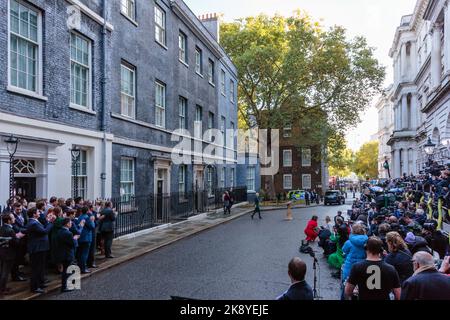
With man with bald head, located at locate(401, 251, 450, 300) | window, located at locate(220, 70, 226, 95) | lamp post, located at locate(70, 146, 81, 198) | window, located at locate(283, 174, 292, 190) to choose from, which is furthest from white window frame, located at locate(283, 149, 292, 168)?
man with bald head, located at locate(401, 251, 450, 300)

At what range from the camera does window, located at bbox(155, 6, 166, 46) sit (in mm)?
19469

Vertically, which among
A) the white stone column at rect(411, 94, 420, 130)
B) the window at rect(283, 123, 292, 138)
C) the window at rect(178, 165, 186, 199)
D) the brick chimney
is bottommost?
the window at rect(178, 165, 186, 199)

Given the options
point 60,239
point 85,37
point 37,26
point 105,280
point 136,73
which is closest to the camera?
point 60,239

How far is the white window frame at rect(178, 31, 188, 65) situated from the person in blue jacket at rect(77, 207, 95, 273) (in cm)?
1478

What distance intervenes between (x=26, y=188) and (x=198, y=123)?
49.6 feet

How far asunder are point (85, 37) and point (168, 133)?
757 cm

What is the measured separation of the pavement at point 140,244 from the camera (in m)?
8.04

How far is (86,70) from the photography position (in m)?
14.0

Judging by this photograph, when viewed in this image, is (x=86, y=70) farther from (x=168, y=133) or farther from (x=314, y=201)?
(x=314, y=201)

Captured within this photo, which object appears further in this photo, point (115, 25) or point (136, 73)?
point (136, 73)

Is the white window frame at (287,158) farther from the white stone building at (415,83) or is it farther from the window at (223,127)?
the window at (223,127)

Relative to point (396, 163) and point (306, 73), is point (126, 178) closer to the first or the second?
point (306, 73)

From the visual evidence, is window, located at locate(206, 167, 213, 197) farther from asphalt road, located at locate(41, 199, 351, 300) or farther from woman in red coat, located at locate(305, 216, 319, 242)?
woman in red coat, located at locate(305, 216, 319, 242)

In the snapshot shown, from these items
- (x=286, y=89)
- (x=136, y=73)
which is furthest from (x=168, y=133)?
(x=286, y=89)
